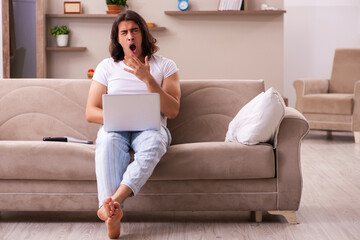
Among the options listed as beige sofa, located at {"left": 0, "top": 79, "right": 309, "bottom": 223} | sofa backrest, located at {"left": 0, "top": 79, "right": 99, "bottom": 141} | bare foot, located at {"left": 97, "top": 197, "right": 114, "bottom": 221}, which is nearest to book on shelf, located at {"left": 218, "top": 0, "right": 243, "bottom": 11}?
sofa backrest, located at {"left": 0, "top": 79, "right": 99, "bottom": 141}

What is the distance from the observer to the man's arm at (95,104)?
280 centimetres

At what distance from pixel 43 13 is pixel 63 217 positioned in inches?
140

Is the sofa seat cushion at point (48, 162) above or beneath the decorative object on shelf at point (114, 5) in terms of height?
beneath

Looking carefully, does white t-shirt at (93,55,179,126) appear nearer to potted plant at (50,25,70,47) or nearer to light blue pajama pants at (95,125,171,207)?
light blue pajama pants at (95,125,171,207)

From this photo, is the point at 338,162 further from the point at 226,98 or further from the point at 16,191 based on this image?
the point at 16,191

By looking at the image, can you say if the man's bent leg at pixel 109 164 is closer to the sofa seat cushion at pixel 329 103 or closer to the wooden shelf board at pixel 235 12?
the wooden shelf board at pixel 235 12

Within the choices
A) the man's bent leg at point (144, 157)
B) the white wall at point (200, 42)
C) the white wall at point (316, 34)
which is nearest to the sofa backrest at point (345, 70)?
the white wall at point (200, 42)

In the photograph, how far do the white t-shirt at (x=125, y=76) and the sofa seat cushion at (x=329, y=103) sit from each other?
322 cm

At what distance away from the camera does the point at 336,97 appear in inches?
227

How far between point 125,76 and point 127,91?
0.08 m

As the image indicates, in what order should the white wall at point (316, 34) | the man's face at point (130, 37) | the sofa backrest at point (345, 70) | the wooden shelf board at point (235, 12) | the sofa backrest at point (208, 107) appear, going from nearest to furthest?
the man's face at point (130, 37) → the sofa backrest at point (208, 107) → the wooden shelf board at point (235, 12) → the sofa backrest at point (345, 70) → the white wall at point (316, 34)

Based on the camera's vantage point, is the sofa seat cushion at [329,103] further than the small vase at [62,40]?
No

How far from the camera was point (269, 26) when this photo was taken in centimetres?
595

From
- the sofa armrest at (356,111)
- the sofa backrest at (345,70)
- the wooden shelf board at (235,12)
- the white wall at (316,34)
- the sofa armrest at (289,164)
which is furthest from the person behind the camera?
the white wall at (316,34)
